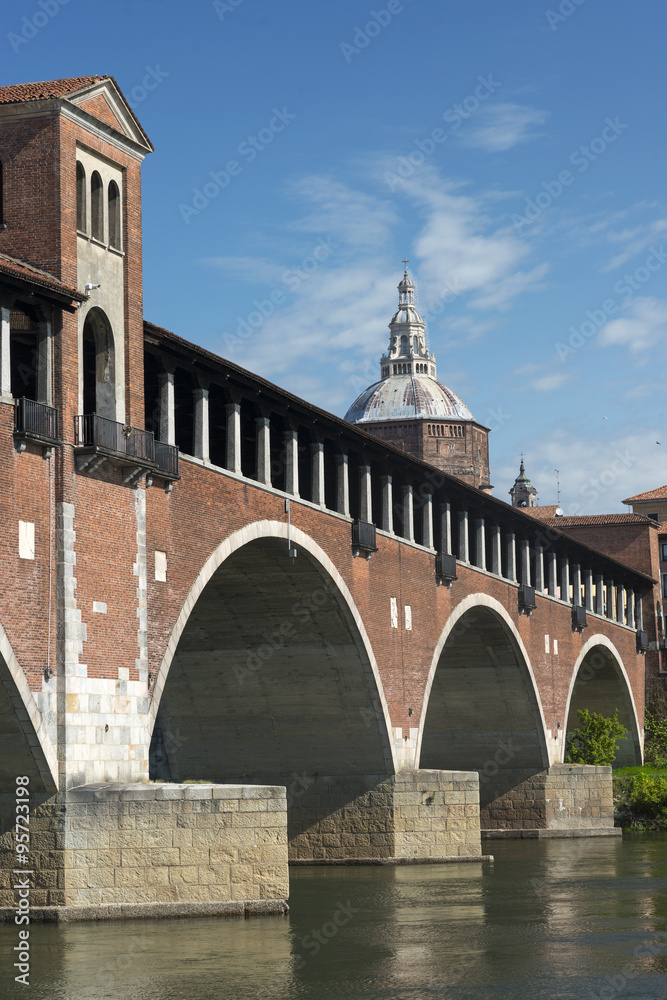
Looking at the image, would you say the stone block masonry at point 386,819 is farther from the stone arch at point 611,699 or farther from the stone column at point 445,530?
the stone arch at point 611,699

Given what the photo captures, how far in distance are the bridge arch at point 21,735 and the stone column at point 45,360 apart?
4.75m

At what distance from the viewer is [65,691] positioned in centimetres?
2717

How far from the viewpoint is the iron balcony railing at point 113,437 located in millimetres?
28406

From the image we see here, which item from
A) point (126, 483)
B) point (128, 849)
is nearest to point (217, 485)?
point (126, 483)

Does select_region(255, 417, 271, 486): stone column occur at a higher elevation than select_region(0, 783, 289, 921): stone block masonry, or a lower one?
higher

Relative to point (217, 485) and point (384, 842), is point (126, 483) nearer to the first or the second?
point (217, 485)

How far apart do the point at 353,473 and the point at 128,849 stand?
19991mm

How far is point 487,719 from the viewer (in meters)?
60.7

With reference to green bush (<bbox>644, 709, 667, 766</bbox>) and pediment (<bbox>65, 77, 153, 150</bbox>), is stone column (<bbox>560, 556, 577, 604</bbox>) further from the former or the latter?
pediment (<bbox>65, 77, 153, 150</bbox>)

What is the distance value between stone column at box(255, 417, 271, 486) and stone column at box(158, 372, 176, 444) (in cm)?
474

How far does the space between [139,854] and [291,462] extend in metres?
14.5

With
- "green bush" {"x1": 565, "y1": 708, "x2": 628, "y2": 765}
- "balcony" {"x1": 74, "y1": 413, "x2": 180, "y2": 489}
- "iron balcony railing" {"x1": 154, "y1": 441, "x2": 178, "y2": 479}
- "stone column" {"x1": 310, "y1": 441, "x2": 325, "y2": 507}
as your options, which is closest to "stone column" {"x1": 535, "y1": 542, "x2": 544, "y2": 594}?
"green bush" {"x1": 565, "y1": 708, "x2": 628, "y2": 765}

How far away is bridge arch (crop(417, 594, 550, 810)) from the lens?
194ft

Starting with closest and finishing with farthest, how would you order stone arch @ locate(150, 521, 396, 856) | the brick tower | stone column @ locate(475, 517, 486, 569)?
1. stone arch @ locate(150, 521, 396, 856)
2. stone column @ locate(475, 517, 486, 569)
3. the brick tower
